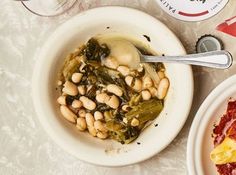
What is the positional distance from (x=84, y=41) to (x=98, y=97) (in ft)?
0.50

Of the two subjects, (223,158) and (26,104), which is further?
(26,104)

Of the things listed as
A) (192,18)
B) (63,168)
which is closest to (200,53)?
(192,18)

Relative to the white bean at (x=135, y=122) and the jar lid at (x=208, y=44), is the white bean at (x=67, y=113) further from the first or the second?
the jar lid at (x=208, y=44)

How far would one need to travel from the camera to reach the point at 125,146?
1.75 metres

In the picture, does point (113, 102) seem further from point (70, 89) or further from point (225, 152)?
point (225, 152)

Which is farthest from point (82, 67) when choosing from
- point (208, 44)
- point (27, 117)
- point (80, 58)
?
point (208, 44)

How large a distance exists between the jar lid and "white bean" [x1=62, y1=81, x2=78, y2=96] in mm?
341

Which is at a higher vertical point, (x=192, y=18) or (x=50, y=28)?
(x=192, y=18)

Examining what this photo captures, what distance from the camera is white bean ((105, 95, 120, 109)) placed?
175cm

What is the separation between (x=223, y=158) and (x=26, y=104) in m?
0.57

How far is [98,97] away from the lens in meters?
1.77

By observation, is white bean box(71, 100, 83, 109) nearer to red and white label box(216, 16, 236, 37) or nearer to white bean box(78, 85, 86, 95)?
white bean box(78, 85, 86, 95)

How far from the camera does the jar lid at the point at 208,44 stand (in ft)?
5.78

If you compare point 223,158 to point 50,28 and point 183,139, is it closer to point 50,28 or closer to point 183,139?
point 183,139
